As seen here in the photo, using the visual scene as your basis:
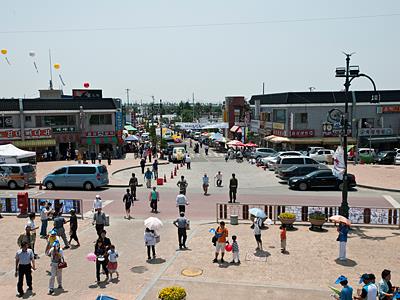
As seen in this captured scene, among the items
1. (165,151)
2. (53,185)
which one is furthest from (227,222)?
(165,151)

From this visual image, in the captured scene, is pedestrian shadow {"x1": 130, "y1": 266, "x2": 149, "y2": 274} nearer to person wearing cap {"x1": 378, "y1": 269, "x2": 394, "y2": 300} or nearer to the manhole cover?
the manhole cover

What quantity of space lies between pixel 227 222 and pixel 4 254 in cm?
908

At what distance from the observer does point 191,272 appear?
493 inches

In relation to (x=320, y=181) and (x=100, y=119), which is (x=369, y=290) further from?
(x=100, y=119)

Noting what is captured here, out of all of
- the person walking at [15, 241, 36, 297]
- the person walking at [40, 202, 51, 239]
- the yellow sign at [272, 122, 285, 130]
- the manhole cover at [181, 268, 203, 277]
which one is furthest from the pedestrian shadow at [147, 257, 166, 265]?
the yellow sign at [272, 122, 285, 130]

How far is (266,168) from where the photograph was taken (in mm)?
38438

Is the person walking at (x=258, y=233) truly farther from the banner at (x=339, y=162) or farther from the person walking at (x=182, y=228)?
the banner at (x=339, y=162)

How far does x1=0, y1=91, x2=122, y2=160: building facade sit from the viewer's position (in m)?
45.7

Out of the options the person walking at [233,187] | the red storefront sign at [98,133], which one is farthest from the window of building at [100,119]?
the person walking at [233,187]

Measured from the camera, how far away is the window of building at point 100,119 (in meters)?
50.0

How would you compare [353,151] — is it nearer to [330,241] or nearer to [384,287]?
[330,241]

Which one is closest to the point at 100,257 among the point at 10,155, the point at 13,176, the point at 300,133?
the point at 13,176

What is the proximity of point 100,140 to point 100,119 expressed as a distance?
2.64 m

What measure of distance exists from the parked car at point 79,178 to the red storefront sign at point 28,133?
2008cm
